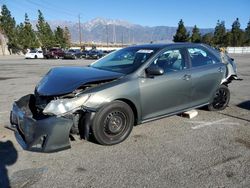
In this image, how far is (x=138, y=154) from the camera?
4.43 m

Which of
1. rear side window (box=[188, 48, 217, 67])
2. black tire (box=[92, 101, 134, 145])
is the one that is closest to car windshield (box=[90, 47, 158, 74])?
black tire (box=[92, 101, 134, 145])

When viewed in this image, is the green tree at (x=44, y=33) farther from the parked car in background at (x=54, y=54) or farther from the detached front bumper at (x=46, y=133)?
the detached front bumper at (x=46, y=133)

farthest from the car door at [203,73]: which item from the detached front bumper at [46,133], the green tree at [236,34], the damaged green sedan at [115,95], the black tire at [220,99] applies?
the green tree at [236,34]

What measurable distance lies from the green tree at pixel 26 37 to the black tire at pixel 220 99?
66.0 metres

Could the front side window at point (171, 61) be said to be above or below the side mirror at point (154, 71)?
above

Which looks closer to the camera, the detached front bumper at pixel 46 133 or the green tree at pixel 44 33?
the detached front bumper at pixel 46 133

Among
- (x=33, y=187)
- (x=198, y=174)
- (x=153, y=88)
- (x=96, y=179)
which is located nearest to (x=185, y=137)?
(x=153, y=88)

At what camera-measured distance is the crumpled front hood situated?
445 centimetres

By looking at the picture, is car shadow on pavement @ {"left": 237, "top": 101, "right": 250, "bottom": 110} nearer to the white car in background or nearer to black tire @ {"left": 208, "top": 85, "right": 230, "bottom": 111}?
black tire @ {"left": 208, "top": 85, "right": 230, "bottom": 111}

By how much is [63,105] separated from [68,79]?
23.8 inches

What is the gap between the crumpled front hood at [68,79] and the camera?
4449mm

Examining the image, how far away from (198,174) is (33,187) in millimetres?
2005

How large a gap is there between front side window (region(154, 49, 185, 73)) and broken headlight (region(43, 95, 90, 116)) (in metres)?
1.67

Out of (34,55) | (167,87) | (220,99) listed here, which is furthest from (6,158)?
(34,55)
